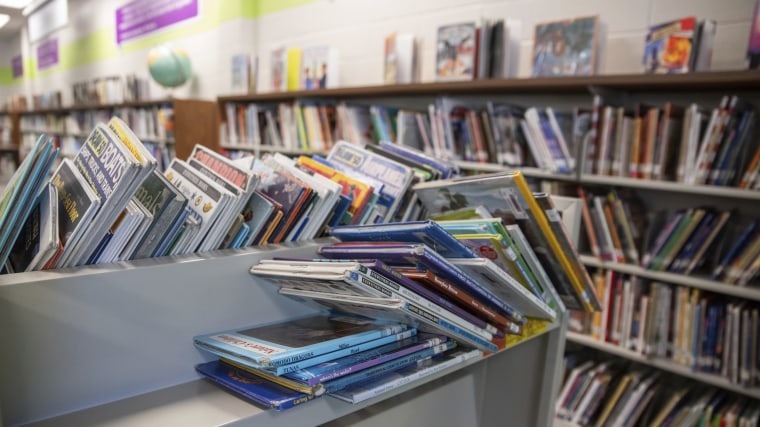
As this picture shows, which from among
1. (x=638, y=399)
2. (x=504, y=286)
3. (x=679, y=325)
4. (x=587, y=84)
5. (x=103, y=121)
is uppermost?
(x=587, y=84)

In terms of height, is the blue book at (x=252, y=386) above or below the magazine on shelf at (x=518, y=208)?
below

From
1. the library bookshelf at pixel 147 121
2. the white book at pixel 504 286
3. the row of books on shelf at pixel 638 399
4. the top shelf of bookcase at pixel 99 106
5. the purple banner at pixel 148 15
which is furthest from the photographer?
the purple banner at pixel 148 15

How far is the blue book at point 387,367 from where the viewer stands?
2.31 feet

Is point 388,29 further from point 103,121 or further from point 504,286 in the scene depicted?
point 504,286

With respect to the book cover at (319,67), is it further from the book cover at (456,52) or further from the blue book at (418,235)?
the blue book at (418,235)

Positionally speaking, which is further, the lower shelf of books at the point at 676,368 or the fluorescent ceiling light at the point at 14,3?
the fluorescent ceiling light at the point at 14,3

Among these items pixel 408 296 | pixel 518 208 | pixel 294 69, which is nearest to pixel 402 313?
pixel 408 296

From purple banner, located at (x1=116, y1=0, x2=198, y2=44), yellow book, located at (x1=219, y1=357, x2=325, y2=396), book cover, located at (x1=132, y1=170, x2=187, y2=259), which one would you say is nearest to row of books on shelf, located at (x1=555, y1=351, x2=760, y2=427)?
yellow book, located at (x1=219, y1=357, x2=325, y2=396)

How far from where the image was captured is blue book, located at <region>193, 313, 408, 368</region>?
70cm

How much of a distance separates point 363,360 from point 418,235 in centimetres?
23

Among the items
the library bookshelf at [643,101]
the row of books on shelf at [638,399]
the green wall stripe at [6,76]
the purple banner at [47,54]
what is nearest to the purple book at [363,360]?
the library bookshelf at [643,101]

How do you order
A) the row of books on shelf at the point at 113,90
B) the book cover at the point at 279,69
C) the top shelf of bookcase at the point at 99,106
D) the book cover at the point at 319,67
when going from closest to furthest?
the book cover at the point at 319,67 < the book cover at the point at 279,69 < the top shelf of bookcase at the point at 99,106 < the row of books on shelf at the point at 113,90

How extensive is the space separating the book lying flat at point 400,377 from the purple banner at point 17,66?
414 inches

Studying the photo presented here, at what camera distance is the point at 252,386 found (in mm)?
713
